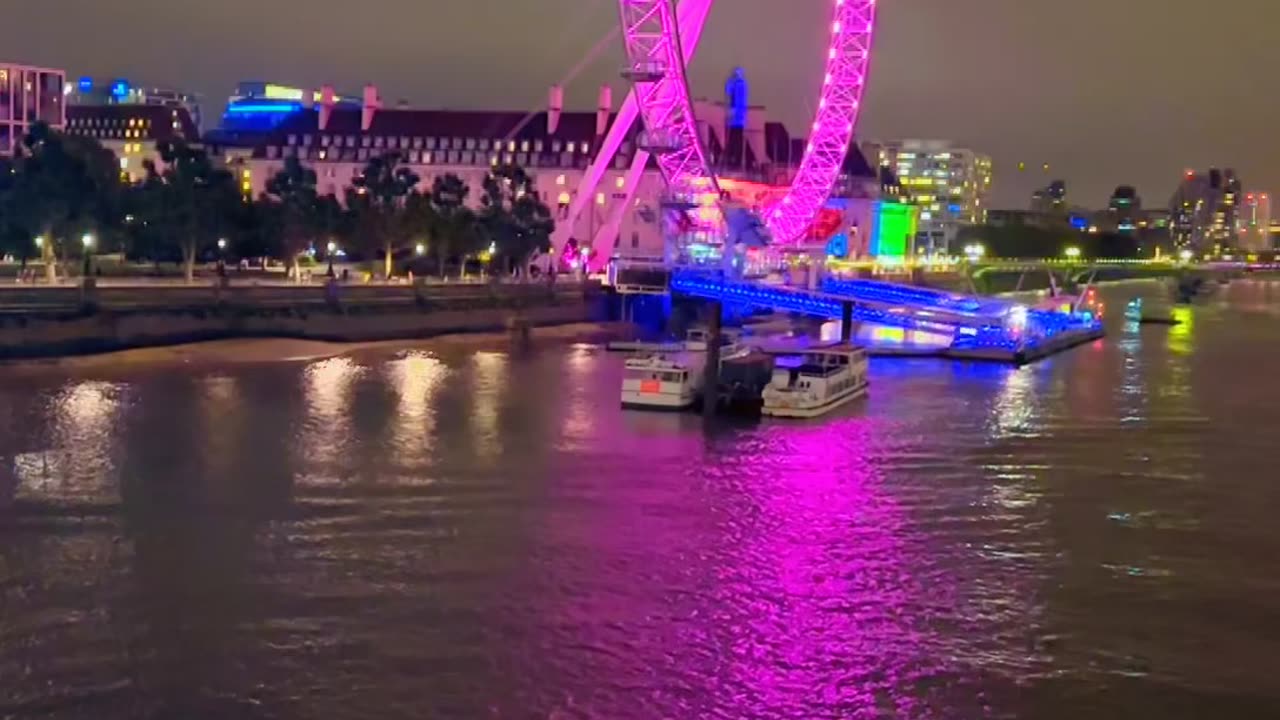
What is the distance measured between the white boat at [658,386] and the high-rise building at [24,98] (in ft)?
119

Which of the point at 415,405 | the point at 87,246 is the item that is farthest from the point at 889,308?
the point at 415,405

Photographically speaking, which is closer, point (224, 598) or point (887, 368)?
point (224, 598)

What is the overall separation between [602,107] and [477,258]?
1426 cm

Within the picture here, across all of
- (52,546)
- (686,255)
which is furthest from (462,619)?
(686,255)

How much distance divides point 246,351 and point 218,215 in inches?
333

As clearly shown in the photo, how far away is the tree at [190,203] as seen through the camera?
110 ft

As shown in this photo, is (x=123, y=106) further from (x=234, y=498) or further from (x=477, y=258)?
(x=234, y=498)

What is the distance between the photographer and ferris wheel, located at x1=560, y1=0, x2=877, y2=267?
117ft

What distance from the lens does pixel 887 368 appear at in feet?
101

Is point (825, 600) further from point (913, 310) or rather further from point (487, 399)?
point (913, 310)

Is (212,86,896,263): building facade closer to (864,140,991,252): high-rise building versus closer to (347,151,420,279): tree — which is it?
(347,151,420,279): tree

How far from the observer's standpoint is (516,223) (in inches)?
1762

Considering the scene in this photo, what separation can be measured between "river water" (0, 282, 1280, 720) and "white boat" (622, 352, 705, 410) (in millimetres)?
614

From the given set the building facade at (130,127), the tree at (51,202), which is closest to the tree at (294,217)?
the tree at (51,202)
